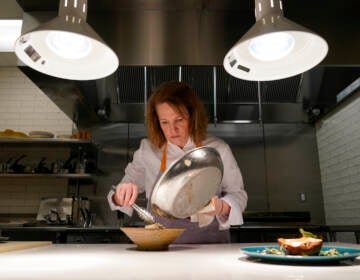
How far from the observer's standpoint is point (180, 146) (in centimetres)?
165

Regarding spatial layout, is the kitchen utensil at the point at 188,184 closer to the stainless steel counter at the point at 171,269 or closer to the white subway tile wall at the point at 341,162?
the stainless steel counter at the point at 171,269

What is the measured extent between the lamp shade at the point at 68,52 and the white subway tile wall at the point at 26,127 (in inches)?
110

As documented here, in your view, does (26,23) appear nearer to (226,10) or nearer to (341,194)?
(226,10)

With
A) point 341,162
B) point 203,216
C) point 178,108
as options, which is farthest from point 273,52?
point 341,162

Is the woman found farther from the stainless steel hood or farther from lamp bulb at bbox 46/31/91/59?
the stainless steel hood

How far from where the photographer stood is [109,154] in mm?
3627

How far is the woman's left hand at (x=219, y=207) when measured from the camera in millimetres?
1094

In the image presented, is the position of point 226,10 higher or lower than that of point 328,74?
higher

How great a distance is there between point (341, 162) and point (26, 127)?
3.49 m

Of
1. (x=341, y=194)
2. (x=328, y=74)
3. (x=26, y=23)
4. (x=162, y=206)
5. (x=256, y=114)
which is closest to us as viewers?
(x=162, y=206)

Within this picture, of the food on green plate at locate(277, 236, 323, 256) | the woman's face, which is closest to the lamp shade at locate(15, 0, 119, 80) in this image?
the woman's face

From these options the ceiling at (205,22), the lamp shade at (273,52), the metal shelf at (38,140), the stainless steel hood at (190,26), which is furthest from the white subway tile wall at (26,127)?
the lamp shade at (273,52)

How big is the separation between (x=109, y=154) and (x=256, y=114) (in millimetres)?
1631

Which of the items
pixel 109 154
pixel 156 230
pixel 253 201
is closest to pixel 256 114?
pixel 253 201
